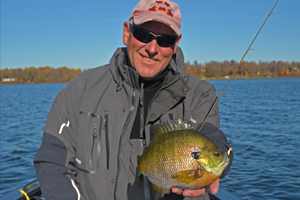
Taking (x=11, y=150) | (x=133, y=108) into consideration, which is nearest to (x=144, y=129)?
(x=133, y=108)

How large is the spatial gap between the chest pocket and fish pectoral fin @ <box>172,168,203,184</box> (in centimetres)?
78

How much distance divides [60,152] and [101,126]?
44 centimetres

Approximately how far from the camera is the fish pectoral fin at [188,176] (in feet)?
7.16

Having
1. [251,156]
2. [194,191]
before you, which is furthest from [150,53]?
[251,156]

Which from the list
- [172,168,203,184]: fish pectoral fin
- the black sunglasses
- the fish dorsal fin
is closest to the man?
the black sunglasses

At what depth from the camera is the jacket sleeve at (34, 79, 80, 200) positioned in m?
2.38

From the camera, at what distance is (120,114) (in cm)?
259

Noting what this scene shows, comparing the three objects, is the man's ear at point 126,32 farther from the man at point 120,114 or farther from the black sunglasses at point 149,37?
the black sunglasses at point 149,37

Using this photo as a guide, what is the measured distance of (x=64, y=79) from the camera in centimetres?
13462

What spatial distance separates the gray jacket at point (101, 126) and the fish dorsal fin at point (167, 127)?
0.43ft

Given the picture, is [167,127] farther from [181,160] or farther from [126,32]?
A: [126,32]

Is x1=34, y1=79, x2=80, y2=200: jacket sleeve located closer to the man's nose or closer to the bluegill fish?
the bluegill fish

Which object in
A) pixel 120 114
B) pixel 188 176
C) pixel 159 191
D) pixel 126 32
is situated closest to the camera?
pixel 188 176

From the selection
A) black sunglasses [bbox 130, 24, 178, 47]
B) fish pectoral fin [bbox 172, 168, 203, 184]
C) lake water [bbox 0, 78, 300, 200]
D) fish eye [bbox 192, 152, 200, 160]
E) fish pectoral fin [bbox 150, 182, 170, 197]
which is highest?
black sunglasses [bbox 130, 24, 178, 47]
